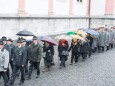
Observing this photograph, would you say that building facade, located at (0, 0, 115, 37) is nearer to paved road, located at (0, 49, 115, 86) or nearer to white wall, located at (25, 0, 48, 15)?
white wall, located at (25, 0, 48, 15)

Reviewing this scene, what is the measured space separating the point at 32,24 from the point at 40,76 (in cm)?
1172

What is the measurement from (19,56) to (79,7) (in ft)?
73.9

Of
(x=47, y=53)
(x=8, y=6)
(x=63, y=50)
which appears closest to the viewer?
(x=47, y=53)

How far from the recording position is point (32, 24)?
23.5 meters

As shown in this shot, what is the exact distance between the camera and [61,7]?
2852 cm

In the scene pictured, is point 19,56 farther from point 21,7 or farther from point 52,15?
point 52,15

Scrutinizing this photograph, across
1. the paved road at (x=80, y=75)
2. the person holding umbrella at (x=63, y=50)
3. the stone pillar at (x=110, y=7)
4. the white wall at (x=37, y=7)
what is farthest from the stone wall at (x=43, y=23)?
the person holding umbrella at (x=63, y=50)

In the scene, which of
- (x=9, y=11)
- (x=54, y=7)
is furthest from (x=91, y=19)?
(x=9, y=11)

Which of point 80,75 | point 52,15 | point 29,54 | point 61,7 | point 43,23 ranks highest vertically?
point 61,7

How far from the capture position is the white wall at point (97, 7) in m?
36.6

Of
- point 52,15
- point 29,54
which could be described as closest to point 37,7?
point 52,15

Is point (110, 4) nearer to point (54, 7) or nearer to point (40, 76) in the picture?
point (54, 7)

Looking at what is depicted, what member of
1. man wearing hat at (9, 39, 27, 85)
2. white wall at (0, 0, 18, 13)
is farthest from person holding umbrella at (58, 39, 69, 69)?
white wall at (0, 0, 18, 13)

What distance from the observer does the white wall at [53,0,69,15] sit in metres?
27.4
